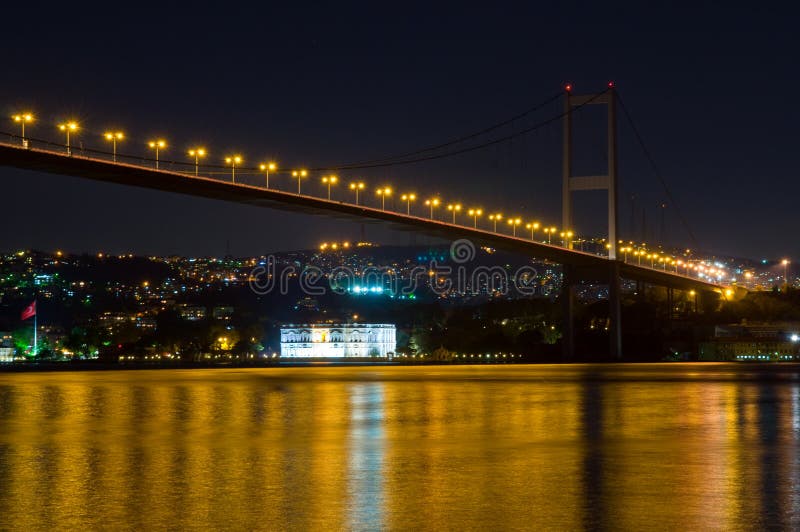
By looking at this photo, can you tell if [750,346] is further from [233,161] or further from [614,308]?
[233,161]

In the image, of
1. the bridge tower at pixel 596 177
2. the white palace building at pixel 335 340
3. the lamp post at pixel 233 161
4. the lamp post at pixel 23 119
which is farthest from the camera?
the white palace building at pixel 335 340

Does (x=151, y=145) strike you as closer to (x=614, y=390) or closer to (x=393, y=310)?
(x=614, y=390)

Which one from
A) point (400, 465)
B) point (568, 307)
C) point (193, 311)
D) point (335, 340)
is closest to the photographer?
point (400, 465)

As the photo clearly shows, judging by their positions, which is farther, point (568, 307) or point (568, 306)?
point (568, 307)

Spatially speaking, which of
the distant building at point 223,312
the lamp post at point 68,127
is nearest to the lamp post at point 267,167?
the lamp post at point 68,127

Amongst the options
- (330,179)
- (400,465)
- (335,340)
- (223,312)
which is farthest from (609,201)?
(223,312)

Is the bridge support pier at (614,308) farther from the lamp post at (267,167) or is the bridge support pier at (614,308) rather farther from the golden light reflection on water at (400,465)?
the golden light reflection on water at (400,465)
